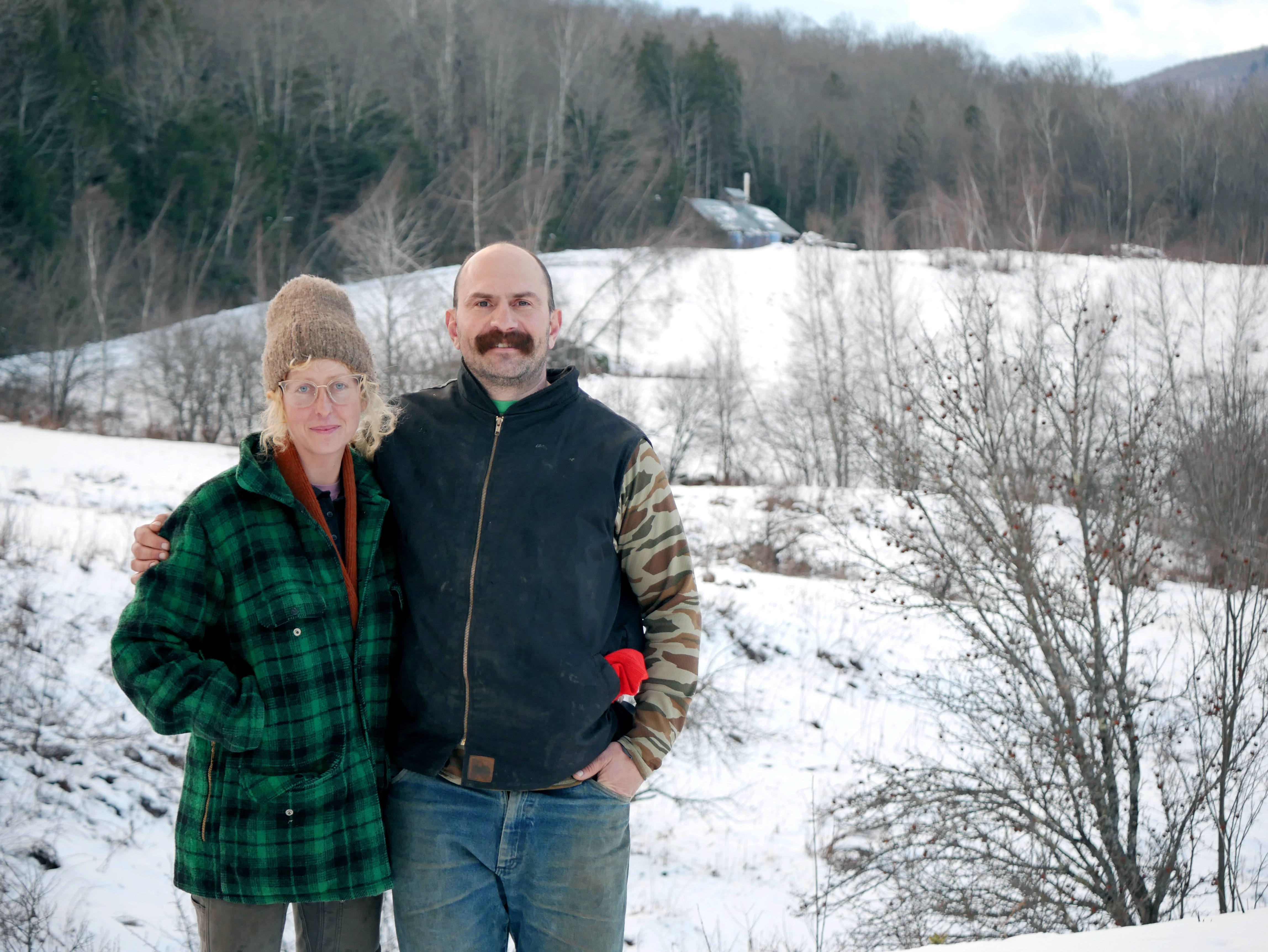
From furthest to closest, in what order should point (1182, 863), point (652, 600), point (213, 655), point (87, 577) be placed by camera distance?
point (87, 577) < point (1182, 863) < point (652, 600) < point (213, 655)

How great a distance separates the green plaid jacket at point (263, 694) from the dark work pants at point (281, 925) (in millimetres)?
58

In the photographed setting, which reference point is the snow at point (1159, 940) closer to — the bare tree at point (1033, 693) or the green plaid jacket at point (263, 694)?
the green plaid jacket at point (263, 694)

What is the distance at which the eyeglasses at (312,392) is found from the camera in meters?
2.51

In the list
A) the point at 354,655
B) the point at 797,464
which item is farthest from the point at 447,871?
the point at 797,464

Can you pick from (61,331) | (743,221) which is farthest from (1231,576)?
(743,221)

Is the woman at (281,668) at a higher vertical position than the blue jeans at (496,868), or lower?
higher

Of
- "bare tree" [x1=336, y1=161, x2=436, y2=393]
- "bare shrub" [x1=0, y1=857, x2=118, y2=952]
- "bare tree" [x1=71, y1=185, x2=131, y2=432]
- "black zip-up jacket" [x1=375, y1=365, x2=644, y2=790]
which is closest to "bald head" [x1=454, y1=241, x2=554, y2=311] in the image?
"black zip-up jacket" [x1=375, y1=365, x2=644, y2=790]

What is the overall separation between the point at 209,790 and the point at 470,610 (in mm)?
755

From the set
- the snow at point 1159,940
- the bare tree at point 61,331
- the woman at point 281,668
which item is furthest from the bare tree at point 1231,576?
the bare tree at point 61,331

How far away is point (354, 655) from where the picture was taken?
97.7 inches

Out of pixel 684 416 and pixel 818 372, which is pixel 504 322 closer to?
pixel 684 416

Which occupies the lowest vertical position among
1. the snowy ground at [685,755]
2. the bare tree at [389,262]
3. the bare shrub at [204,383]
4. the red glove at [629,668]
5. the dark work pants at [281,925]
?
the snowy ground at [685,755]

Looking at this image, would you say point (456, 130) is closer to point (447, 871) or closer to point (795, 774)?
point (795, 774)

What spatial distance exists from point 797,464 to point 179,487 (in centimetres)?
1482
